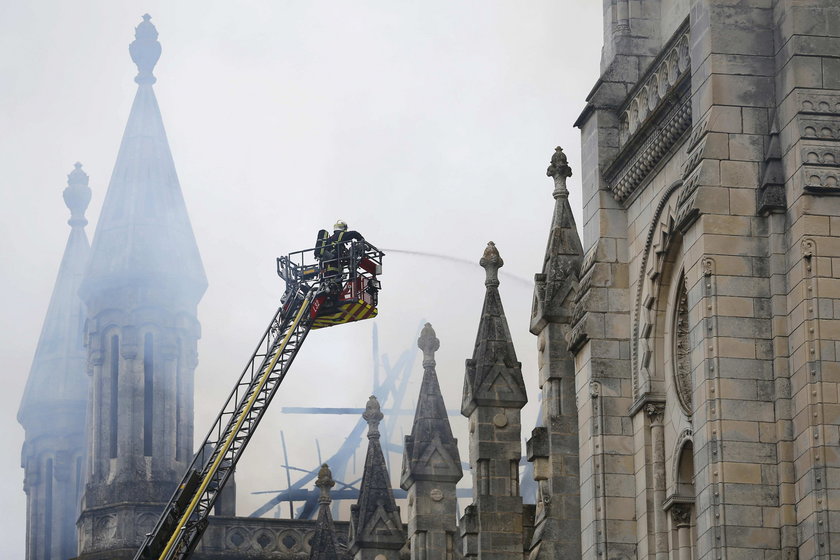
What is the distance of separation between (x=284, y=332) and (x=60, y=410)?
35.5 m

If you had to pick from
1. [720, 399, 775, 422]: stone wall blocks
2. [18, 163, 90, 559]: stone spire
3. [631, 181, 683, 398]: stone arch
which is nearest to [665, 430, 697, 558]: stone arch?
[631, 181, 683, 398]: stone arch

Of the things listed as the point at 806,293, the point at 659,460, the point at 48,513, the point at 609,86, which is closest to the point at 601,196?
the point at 609,86

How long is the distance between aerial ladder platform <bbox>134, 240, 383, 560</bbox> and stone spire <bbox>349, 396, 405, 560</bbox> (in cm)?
348

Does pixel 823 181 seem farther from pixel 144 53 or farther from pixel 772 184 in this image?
pixel 144 53

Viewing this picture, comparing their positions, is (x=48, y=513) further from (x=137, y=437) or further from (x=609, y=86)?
(x=609, y=86)

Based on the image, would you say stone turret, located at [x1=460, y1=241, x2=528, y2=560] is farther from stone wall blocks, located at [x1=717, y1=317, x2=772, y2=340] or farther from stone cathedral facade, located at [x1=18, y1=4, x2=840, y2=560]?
stone wall blocks, located at [x1=717, y1=317, x2=772, y2=340]

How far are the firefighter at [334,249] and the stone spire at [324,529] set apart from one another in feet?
16.4

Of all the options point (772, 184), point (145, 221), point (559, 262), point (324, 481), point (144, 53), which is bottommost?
point (772, 184)

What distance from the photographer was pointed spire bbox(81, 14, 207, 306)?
278ft

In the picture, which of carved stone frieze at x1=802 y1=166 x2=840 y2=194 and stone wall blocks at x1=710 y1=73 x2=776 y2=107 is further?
stone wall blocks at x1=710 y1=73 x2=776 y2=107

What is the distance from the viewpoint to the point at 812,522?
30.0 meters

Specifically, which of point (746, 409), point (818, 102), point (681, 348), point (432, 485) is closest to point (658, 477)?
point (681, 348)

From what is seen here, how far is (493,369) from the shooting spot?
47312mm

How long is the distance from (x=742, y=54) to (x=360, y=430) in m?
56.2
